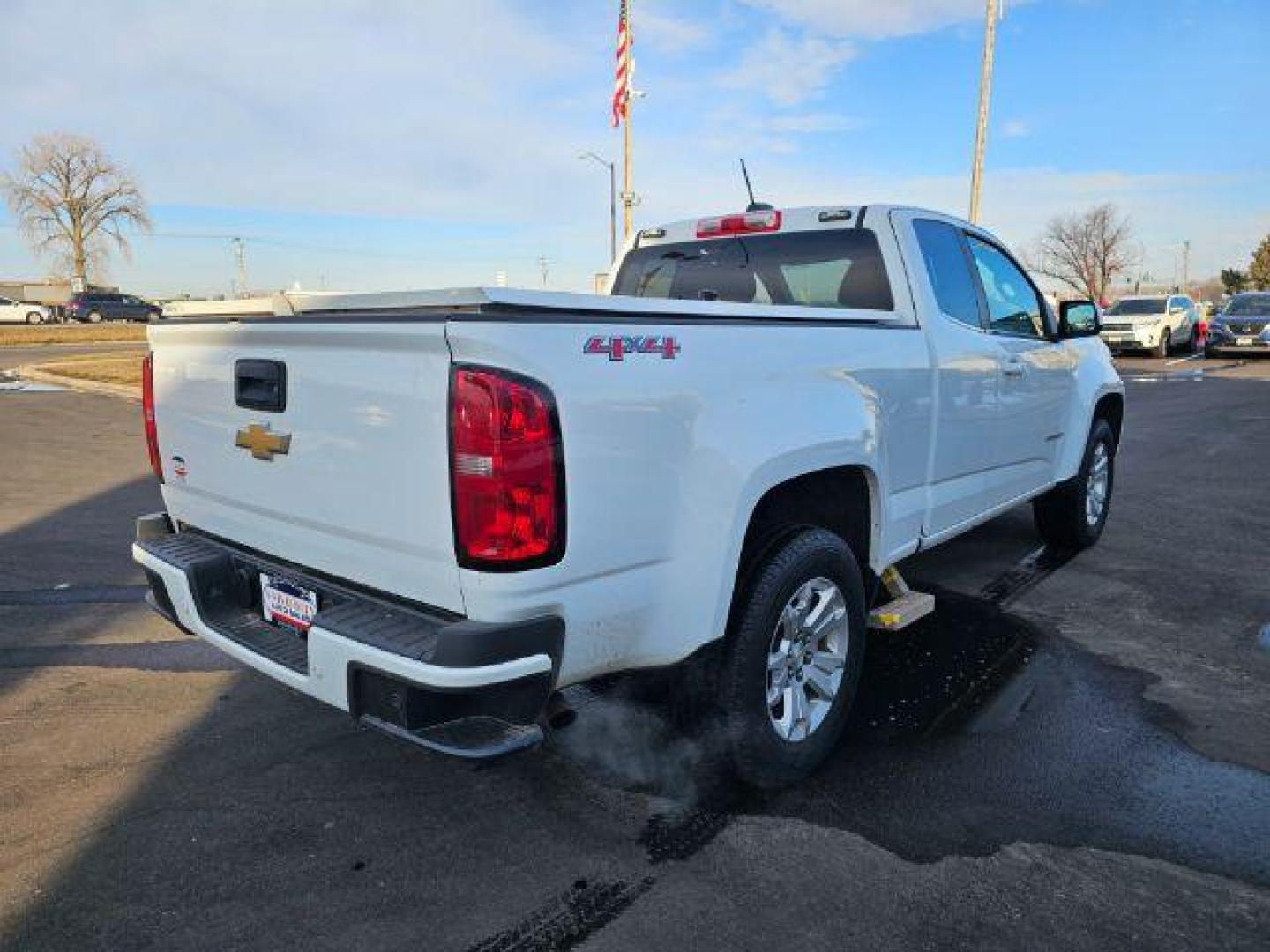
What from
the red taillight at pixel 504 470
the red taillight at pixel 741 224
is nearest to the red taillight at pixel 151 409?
the red taillight at pixel 504 470

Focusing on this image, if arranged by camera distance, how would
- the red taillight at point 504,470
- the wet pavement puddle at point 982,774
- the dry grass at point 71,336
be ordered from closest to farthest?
the red taillight at point 504,470 → the wet pavement puddle at point 982,774 → the dry grass at point 71,336

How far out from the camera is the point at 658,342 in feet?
8.02

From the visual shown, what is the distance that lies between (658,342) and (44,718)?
2.93 meters

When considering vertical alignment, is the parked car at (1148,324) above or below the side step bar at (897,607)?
above

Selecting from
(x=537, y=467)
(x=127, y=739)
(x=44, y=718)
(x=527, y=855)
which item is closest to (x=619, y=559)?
(x=537, y=467)

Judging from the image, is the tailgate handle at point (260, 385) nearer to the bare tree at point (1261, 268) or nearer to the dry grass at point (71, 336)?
the dry grass at point (71, 336)

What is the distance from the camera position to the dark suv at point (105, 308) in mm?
45406

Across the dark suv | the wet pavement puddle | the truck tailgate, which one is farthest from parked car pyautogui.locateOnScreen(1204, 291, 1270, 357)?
the dark suv

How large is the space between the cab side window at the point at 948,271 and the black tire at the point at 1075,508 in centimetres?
184

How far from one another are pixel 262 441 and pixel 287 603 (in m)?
0.50

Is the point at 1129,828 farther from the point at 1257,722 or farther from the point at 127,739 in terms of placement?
the point at 127,739

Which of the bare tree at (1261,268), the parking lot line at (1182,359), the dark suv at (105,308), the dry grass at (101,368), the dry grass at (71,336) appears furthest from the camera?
the bare tree at (1261,268)

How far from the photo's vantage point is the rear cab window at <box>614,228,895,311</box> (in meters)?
3.88

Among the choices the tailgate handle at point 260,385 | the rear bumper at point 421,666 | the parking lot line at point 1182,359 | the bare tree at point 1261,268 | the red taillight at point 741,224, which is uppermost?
the bare tree at point 1261,268
